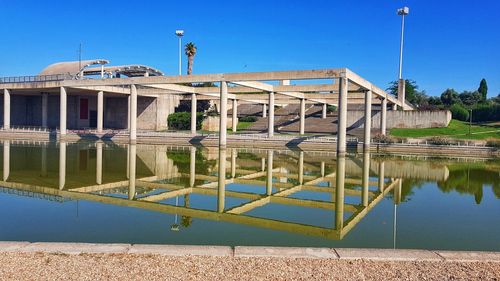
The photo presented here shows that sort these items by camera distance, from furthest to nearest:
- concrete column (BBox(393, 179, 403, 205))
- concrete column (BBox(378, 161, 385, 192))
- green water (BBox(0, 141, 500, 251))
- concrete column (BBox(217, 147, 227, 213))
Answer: concrete column (BBox(378, 161, 385, 192)), concrete column (BBox(393, 179, 403, 205)), concrete column (BBox(217, 147, 227, 213)), green water (BBox(0, 141, 500, 251))

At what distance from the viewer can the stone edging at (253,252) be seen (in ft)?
20.1

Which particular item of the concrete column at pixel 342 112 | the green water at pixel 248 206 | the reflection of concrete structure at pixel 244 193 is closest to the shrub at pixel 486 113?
the concrete column at pixel 342 112

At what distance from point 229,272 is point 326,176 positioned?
12469 mm

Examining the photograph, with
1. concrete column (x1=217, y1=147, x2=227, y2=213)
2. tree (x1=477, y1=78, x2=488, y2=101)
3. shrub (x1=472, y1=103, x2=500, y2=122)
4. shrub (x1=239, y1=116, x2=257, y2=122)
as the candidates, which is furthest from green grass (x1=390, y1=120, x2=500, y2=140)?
tree (x1=477, y1=78, x2=488, y2=101)

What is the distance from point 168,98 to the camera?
→ 2040 inches

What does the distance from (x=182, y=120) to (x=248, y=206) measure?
129 feet

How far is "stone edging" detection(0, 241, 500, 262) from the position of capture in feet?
20.1

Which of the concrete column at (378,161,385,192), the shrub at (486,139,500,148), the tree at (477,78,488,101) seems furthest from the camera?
the tree at (477,78,488,101)

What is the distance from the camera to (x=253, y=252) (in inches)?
246

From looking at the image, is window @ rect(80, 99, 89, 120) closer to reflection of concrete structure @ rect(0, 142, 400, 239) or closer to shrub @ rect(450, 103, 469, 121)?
reflection of concrete structure @ rect(0, 142, 400, 239)

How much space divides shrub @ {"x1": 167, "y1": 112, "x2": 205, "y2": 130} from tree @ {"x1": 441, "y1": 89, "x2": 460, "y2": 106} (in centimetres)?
4115

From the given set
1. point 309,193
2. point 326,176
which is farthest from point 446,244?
point 326,176

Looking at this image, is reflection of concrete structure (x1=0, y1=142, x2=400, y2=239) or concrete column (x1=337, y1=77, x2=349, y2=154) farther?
concrete column (x1=337, y1=77, x2=349, y2=154)

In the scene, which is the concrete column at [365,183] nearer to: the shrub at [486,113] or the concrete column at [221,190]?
the concrete column at [221,190]
